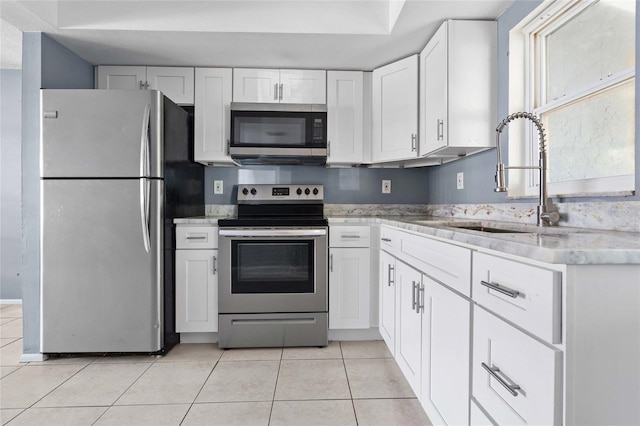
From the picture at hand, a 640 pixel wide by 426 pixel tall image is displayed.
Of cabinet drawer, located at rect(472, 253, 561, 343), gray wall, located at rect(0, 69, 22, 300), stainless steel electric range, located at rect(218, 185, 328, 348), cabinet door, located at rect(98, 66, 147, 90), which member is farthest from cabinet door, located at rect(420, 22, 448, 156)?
gray wall, located at rect(0, 69, 22, 300)

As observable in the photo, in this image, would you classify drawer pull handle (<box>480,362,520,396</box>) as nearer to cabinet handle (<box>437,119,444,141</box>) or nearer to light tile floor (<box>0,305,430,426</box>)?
light tile floor (<box>0,305,430,426</box>)

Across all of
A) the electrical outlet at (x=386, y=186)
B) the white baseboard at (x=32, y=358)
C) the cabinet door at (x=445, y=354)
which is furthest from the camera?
the electrical outlet at (x=386, y=186)

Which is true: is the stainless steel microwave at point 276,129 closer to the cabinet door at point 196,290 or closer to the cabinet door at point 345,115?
the cabinet door at point 345,115

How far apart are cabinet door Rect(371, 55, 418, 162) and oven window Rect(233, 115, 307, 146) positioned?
22.9 inches

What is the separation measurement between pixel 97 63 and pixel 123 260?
1.57 m

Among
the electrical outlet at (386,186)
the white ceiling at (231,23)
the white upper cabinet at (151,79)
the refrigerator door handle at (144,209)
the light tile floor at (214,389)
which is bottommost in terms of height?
the light tile floor at (214,389)

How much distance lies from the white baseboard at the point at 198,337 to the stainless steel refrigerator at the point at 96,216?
0.36m

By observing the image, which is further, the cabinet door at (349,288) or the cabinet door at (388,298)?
the cabinet door at (349,288)

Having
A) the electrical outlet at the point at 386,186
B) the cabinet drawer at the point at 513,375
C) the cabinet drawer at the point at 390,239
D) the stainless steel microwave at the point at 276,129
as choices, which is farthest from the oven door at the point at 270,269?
the cabinet drawer at the point at 513,375

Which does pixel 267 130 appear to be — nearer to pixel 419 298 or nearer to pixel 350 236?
pixel 350 236

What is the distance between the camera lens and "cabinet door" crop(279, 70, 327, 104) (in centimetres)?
272

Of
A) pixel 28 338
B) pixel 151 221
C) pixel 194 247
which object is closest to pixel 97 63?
pixel 151 221

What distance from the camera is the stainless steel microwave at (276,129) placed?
260 cm

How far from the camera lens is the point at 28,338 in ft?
7.30
